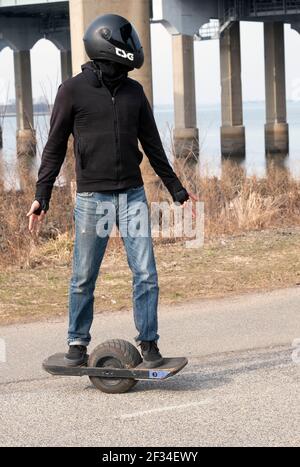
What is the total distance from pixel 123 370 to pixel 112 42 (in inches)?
72.2

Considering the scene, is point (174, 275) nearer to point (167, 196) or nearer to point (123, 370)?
point (123, 370)

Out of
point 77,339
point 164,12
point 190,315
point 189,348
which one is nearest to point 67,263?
point 190,315

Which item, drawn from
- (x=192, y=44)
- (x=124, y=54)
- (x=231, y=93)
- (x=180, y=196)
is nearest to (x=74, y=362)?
(x=180, y=196)

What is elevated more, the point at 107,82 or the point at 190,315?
the point at 107,82

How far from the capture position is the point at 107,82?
5879 millimetres

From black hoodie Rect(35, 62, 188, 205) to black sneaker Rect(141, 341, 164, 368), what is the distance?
91 cm

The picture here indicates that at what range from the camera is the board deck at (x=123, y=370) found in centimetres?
589

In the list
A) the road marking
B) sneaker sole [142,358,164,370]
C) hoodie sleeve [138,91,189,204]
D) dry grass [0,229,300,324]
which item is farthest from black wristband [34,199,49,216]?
dry grass [0,229,300,324]

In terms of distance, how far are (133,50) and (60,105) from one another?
517 millimetres

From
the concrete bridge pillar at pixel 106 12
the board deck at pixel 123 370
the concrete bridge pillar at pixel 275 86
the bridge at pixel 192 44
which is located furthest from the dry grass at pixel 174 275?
the concrete bridge pillar at pixel 275 86

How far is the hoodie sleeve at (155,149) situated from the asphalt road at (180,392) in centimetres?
116

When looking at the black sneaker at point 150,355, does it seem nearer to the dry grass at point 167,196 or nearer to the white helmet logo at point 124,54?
the white helmet logo at point 124,54

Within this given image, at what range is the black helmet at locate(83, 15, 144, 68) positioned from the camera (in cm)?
580

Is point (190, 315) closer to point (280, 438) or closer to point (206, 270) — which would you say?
point (206, 270)
